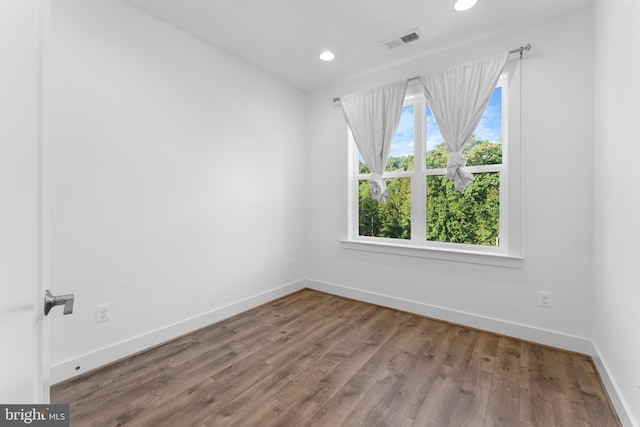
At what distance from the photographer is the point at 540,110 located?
7.95 ft

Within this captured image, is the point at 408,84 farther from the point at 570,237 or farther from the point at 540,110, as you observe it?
the point at 570,237

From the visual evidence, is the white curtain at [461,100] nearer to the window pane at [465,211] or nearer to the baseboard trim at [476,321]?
the window pane at [465,211]

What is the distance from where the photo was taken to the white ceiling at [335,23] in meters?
2.24

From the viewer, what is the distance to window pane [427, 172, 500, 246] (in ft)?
8.96

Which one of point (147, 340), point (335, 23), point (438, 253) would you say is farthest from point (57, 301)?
point (438, 253)

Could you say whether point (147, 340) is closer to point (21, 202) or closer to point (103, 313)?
point (103, 313)

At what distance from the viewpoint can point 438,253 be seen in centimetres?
293

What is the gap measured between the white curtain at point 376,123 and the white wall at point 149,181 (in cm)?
100

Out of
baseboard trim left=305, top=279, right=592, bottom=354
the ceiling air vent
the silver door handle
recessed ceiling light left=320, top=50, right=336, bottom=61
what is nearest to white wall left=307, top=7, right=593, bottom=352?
baseboard trim left=305, top=279, right=592, bottom=354

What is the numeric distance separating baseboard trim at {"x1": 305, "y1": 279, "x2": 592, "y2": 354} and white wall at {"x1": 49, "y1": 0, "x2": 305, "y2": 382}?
1047 millimetres

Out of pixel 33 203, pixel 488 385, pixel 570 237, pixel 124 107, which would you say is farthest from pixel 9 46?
pixel 570 237

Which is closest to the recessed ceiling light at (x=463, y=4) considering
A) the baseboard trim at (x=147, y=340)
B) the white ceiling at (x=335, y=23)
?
the white ceiling at (x=335, y=23)

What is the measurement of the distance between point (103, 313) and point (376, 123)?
306 centimetres

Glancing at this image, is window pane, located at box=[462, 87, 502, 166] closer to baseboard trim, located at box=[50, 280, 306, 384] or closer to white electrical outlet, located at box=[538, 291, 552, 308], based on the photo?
white electrical outlet, located at box=[538, 291, 552, 308]
